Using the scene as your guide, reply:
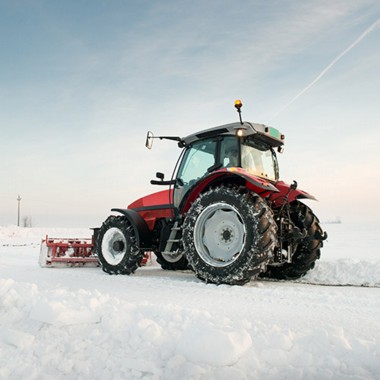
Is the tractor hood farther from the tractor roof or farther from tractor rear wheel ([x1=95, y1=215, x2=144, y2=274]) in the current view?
the tractor roof

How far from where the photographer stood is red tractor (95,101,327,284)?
205 inches

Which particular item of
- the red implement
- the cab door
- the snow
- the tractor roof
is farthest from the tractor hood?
the snow

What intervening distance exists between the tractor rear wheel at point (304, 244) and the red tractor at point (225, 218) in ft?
0.05

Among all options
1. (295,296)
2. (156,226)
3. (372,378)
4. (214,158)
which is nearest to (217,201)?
(214,158)

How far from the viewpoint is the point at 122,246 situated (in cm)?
715

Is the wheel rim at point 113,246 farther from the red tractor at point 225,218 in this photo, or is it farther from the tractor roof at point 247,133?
the tractor roof at point 247,133

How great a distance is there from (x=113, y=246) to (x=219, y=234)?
2.31m

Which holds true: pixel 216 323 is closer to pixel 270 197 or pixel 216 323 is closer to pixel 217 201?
pixel 217 201

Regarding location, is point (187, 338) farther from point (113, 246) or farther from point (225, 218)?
point (113, 246)

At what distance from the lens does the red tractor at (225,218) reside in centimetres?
520

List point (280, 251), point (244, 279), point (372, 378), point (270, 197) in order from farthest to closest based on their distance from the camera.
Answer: point (270, 197), point (280, 251), point (244, 279), point (372, 378)

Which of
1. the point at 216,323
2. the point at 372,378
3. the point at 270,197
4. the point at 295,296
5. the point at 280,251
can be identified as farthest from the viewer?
the point at 270,197

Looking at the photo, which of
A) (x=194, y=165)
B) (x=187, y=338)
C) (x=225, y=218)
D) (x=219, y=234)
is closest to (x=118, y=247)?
(x=194, y=165)

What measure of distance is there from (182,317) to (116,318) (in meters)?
0.47
